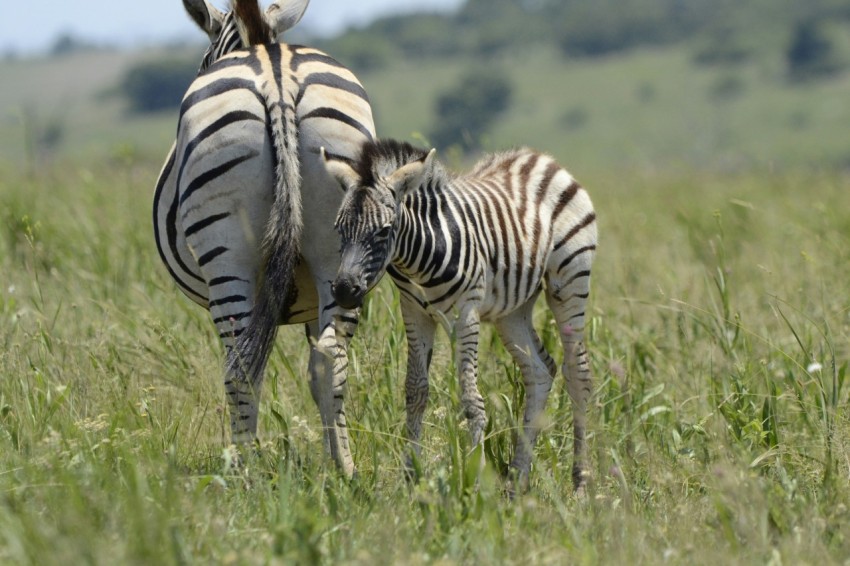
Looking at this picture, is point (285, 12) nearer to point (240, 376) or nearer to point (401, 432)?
point (240, 376)

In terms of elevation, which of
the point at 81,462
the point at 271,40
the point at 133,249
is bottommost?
the point at 81,462

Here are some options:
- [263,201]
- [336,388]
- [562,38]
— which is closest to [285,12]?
[263,201]

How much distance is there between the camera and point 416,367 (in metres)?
5.64

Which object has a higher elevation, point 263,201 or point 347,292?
point 263,201

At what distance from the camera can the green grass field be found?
13.1 ft

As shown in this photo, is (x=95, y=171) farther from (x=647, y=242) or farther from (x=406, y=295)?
(x=406, y=295)

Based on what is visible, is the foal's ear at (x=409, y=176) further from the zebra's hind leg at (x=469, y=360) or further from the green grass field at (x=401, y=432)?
the green grass field at (x=401, y=432)

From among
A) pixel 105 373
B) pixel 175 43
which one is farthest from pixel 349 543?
pixel 175 43

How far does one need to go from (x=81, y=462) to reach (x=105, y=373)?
1.42 meters

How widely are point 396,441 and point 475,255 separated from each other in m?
1.03

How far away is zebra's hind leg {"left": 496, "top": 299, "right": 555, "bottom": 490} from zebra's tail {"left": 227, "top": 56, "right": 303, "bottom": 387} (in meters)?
1.41

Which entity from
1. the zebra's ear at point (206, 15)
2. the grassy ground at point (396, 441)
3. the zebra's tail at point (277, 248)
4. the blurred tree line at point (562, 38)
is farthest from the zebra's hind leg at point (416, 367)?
the blurred tree line at point (562, 38)

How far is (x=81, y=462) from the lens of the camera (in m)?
4.60

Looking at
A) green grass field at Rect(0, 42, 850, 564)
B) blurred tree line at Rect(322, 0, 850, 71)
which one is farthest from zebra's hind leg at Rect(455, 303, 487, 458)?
blurred tree line at Rect(322, 0, 850, 71)
